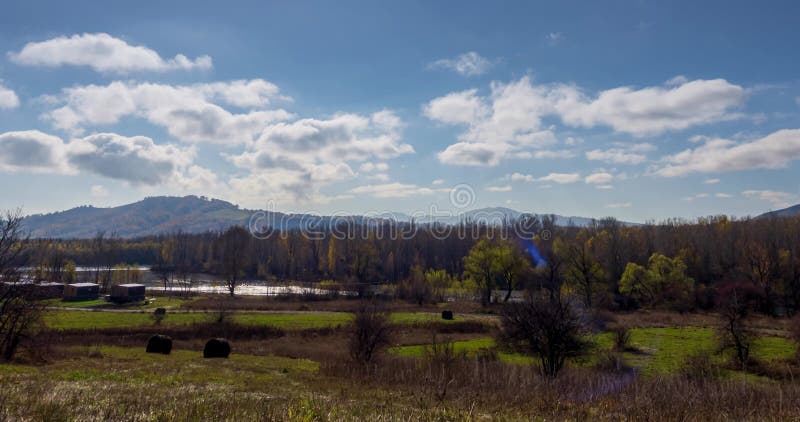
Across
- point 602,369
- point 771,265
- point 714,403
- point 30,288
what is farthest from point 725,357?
point 771,265

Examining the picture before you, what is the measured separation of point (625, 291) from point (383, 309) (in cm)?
6683

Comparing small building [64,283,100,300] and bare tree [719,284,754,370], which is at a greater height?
bare tree [719,284,754,370]

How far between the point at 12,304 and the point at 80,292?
3007 inches

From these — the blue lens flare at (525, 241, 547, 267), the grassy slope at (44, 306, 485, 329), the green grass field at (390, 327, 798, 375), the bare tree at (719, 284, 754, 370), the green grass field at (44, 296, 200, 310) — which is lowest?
the green grass field at (44, 296, 200, 310)

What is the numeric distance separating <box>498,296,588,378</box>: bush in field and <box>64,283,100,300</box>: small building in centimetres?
9627

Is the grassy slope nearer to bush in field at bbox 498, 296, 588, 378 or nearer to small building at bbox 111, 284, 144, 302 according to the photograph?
small building at bbox 111, 284, 144, 302

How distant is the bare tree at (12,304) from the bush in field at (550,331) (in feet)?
105

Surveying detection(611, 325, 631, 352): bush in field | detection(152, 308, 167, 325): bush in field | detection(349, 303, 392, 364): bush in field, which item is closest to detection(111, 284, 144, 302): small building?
detection(152, 308, 167, 325): bush in field

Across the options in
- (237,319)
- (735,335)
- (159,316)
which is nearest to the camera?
(735,335)

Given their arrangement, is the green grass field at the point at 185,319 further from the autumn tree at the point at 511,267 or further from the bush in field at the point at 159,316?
the autumn tree at the point at 511,267

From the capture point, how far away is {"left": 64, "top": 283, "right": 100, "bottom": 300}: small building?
94.1 meters

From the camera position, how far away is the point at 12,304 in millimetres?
31250

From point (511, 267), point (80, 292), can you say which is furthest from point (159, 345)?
point (80, 292)

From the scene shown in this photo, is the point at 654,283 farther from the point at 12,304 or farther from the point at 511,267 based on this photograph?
the point at 12,304
